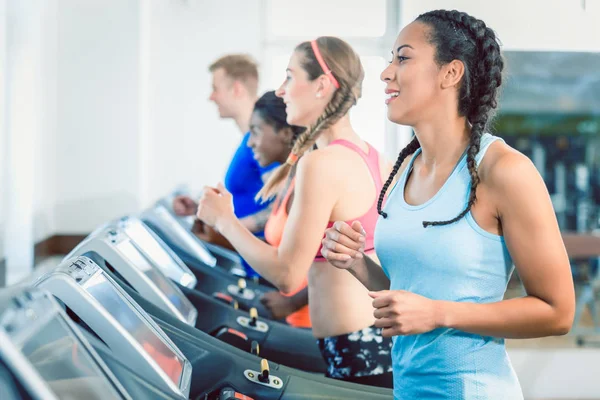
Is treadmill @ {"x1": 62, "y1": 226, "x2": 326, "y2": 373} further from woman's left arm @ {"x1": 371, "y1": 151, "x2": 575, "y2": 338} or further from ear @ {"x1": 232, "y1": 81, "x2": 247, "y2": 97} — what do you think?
ear @ {"x1": 232, "y1": 81, "x2": 247, "y2": 97}

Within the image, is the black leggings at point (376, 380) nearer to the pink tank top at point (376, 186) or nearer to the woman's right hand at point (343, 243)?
the pink tank top at point (376, 186)

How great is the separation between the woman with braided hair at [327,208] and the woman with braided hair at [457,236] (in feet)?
1.04

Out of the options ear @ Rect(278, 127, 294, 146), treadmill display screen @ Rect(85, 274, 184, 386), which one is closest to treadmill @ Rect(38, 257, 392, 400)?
treadmill display screen @ Rect(85, 274, 184, 386)

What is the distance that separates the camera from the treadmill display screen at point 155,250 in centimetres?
229

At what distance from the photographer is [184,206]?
3.27m

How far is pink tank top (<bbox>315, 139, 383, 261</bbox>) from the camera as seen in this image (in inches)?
71.8

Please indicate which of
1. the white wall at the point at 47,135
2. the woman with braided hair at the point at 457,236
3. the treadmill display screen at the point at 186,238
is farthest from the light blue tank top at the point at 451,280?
the white wall at the point at 47,135

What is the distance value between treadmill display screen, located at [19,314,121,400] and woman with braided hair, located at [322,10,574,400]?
1.36 feet

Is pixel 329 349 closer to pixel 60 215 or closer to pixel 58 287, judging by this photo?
pixel 58 287

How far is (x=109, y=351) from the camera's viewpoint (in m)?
1.17

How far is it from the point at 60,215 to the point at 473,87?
4.10m

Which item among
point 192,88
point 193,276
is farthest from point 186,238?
point 192,88

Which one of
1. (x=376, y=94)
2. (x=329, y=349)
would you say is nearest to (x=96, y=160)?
(x=376, y=94)

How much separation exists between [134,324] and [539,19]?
6.71ft
